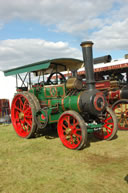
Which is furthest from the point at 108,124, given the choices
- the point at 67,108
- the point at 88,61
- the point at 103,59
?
the point at 103,59

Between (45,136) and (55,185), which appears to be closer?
(55,185)

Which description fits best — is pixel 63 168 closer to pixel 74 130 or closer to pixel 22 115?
pixel 74 130

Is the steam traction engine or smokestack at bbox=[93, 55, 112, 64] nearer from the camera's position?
the steam traction engine

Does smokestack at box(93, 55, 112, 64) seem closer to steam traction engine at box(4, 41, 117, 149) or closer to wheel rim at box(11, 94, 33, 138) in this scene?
steam traction engine at box(4, 41, 117, 149)

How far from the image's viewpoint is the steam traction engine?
4814 mm

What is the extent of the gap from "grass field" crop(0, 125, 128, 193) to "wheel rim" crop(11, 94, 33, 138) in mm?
814

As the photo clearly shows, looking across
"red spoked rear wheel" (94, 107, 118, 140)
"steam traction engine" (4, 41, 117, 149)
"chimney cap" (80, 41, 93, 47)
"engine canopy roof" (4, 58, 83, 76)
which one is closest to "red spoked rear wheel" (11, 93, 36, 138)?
"steam traction engine" (4, 41, 117, 149)

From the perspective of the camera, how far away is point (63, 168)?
11.7ft

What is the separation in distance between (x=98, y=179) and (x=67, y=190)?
0.57 metres

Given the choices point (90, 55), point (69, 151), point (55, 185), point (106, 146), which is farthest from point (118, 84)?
point (55, 185)

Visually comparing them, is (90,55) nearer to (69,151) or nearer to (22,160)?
(69,151)

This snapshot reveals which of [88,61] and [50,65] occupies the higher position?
[50,65]

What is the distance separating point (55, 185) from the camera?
2.94 m

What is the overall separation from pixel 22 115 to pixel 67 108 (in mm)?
1677
